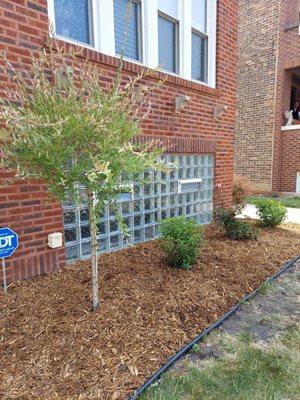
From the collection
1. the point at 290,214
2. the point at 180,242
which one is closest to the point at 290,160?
the point at 290,214

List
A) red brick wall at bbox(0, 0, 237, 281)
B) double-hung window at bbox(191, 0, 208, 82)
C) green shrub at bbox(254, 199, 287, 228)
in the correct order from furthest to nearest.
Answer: green shrub at bbox(254, 199, 287, 228) → double-hung window at bbox(191, 0, 208, 82) → red brick wall at bbox(0, 0, 237, 281)

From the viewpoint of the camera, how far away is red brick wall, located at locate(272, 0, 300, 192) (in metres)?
10.9

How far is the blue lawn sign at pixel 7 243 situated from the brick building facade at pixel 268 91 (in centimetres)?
1064

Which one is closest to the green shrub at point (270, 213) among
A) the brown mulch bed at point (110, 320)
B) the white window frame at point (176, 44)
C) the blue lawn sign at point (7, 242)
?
the brown mulch bed at point (110, 320)

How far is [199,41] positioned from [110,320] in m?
4.95

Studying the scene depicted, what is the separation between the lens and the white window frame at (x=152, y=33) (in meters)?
3.67

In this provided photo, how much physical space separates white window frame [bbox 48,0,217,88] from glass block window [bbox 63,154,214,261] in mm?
1446

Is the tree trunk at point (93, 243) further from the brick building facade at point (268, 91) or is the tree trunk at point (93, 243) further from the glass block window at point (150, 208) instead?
the brick building facade at point (268, 91)

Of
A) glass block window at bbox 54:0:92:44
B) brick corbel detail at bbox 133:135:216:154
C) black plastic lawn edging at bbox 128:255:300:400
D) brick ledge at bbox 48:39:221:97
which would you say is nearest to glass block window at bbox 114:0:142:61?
brick ledge at bbox 48:39:221:97

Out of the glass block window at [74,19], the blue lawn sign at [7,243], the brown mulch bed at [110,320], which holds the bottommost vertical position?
Answer: the brown mulch bed at [110,320]

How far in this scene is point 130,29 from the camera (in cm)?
420

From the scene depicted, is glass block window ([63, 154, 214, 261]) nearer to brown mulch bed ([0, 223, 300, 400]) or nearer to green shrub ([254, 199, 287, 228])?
brown mulch bed ([0, 223, 300, 400])

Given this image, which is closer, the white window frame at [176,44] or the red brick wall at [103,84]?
the red brick wall at [103,84]

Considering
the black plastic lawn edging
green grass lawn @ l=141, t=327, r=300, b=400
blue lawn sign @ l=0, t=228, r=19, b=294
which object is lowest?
green grass lawn @ l=141, t=327, r=300, b=400
